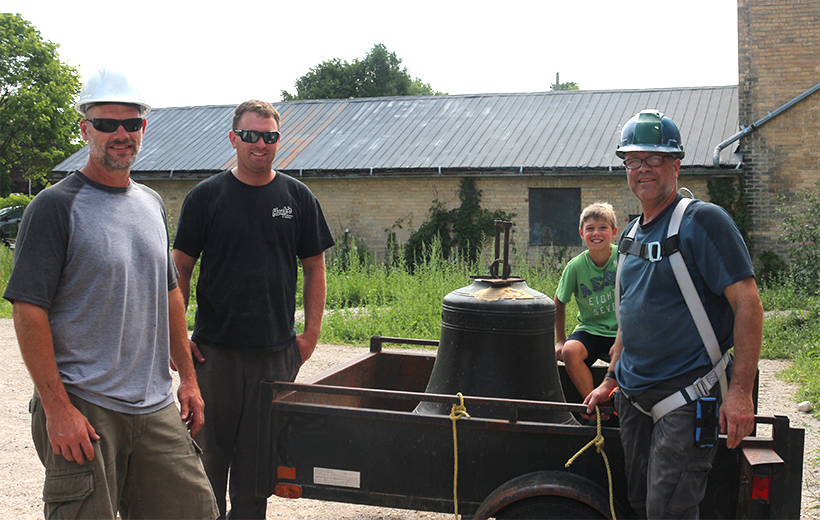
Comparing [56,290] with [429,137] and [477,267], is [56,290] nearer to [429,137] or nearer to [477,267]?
[477,267]

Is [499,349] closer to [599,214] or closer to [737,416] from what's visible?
[599,214]

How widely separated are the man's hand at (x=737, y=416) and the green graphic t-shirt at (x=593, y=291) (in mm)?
1939

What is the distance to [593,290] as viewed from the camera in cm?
460

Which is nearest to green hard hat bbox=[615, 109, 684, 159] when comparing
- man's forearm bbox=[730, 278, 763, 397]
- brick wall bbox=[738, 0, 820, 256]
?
man's forearm bbox=[730, 278, 763, 397]

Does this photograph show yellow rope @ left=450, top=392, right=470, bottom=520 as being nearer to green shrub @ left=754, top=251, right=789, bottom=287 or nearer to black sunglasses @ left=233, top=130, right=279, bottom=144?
black sunglasses @ left=233, top=130, right=279, bottom=144

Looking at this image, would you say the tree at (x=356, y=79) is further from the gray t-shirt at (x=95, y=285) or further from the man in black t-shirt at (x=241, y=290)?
the gray t-shirt at (x=95, y=285)

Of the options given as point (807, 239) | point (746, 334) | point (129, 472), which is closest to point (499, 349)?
point (746, 334)

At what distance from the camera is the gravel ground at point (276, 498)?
4.48 m

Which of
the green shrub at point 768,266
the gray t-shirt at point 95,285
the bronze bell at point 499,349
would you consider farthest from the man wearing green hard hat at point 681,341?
the green shrub at point 768,266

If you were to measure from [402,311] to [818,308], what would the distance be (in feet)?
18.8

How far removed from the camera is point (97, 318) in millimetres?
2572

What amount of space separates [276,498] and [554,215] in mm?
13358

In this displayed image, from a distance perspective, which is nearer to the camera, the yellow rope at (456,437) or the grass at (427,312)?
the yellow rope at (456,437)

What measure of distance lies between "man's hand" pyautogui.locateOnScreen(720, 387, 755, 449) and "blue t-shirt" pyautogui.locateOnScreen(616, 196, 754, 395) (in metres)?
0.16
